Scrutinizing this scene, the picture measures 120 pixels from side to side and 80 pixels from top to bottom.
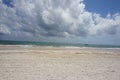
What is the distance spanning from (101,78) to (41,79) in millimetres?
3060

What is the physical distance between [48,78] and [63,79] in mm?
741

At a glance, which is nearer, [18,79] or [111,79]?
[18,79]

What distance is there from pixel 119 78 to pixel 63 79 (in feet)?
10.0

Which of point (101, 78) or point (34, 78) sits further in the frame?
point (101, 78)

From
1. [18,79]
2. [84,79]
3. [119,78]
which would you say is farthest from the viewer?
[119,78]

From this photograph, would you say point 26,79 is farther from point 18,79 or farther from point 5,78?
point 5,78

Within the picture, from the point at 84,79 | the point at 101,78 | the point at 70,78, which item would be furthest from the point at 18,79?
the point at 101,78

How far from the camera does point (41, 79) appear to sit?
759 centimetres

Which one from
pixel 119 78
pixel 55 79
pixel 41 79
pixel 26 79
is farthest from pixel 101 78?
pixel 26 79

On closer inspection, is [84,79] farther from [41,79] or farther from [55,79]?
[41,79]

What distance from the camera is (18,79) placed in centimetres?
742

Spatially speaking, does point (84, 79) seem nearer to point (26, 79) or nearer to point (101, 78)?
point (101, 78)

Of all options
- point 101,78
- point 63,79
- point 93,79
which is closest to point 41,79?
point 63,79

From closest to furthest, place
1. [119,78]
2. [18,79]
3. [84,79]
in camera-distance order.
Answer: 1. [18,79]
2. [84,79]
3. [119,78]
